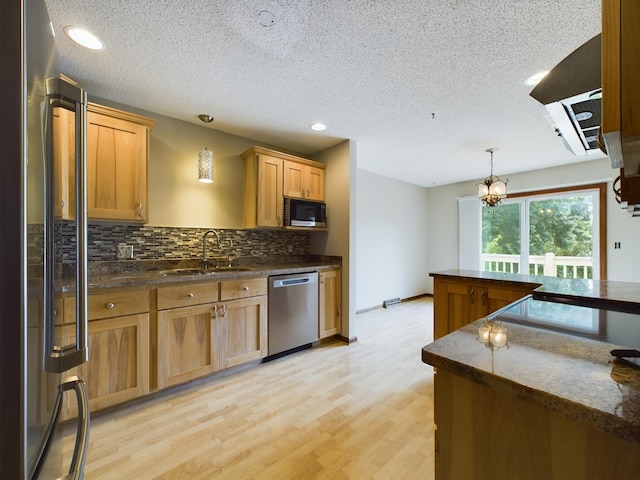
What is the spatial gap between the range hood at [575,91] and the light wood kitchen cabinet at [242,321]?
2317mm

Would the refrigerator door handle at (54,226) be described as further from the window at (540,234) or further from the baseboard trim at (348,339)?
the window at (540,234)

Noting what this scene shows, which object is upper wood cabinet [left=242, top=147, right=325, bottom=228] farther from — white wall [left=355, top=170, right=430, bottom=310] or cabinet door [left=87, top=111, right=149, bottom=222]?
white wall [left=355, top=170, right=430, bottom=310]

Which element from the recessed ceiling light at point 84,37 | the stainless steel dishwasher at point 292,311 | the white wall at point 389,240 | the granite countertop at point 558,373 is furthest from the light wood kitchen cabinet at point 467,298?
the recessed ceiling light at point 84,37

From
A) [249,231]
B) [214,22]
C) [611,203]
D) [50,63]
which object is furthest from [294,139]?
[611,203]

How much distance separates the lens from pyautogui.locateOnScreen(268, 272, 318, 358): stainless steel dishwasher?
2672mm

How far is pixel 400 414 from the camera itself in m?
1.89

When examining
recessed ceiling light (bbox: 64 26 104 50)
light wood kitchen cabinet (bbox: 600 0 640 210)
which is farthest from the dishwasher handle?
light wood kitchen cabinet (bbox: 600 0 640 210)

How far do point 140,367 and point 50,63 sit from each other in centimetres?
193

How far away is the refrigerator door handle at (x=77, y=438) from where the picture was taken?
1.96 ft

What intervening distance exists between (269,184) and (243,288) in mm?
1206

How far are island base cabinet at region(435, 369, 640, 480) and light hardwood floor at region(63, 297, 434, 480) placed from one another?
96 centimetres

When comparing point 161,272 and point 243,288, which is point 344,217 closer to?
point 243,288

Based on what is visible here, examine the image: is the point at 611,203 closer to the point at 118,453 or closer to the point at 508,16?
the point at 508,16

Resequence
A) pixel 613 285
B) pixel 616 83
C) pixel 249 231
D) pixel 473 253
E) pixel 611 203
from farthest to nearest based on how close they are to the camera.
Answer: pixel 473 253, pixel 611 203, pixel 249 231, pixel 613 285, pixel 616 83
